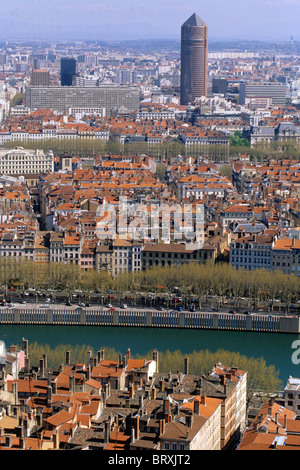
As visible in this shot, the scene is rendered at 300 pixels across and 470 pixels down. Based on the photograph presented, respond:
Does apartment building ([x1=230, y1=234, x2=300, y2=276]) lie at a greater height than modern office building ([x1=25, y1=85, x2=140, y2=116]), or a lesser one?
greater

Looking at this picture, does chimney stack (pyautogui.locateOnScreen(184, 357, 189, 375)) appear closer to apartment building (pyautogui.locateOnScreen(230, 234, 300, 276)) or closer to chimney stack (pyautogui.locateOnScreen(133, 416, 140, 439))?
chimney stack (pyautogui.locateOnScreen(133, 416, 140, 439))

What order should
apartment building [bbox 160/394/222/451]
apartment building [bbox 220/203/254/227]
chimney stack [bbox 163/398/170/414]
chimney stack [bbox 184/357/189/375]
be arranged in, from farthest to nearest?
apartment building [bbox 220/203/254/227] → chimney stack [bbox 184/357/189/375] → chimney stack [bbox 163/398/170/414] → apartment building [bbox 160/394/222/451]

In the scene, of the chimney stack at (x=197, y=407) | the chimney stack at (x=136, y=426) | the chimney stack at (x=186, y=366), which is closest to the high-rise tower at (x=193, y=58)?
the chimney stack at (x=186, y=366)

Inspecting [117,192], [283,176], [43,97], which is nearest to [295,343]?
[117,192]

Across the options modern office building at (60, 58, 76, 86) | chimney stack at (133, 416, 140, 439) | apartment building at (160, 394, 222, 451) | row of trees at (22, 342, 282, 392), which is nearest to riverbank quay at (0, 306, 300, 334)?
row of trees at (22, 342, 282, 392)

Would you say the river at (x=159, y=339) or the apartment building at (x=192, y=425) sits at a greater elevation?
the apartment building at (x=192, y=425)

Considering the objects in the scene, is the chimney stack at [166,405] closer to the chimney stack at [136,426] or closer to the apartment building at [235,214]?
the chimney stack at [136,426]
